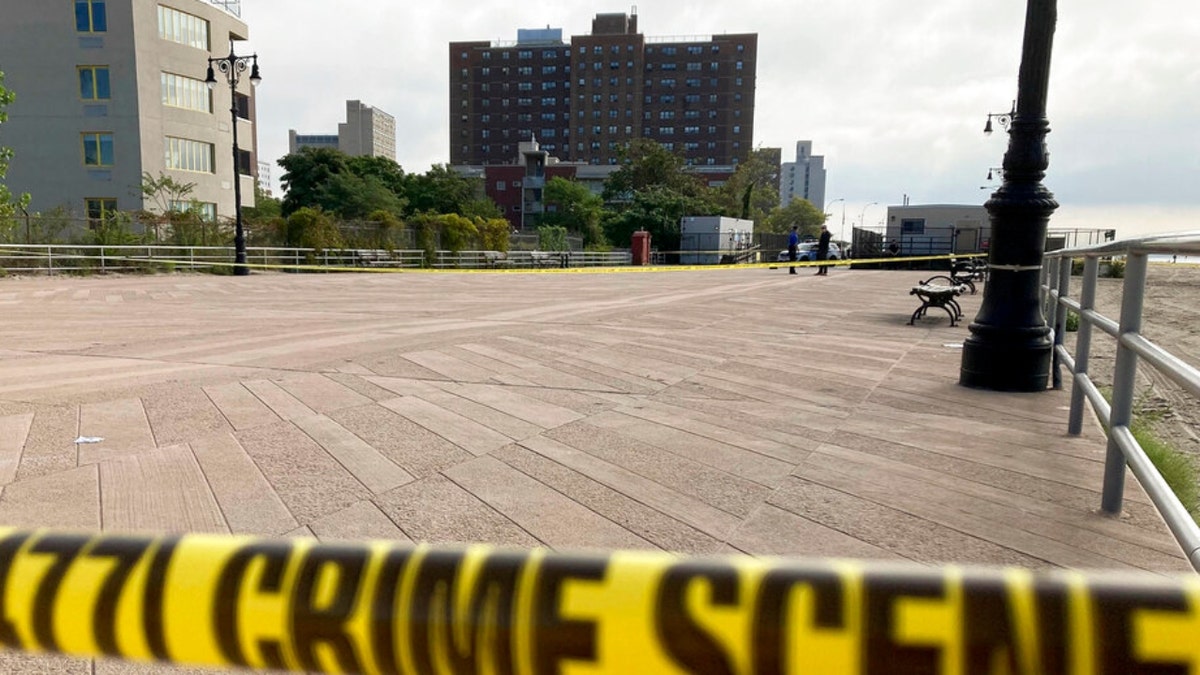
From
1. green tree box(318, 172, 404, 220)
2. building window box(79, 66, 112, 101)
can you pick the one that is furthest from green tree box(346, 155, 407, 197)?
building window box(79, 66, 112, 101)

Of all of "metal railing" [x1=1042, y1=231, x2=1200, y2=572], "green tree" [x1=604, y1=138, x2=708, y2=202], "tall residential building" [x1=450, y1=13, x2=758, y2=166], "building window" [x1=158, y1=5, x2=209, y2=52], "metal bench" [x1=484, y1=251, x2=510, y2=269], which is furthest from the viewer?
"tall residential building" [x1=450, y1=13, x2=758, y2=166]

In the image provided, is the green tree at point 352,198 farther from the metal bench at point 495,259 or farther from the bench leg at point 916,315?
the bench leg at point 916,315

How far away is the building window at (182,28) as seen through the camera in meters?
39.6

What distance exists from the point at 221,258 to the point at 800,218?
344 ft

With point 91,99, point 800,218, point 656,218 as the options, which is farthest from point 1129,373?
point 800,218

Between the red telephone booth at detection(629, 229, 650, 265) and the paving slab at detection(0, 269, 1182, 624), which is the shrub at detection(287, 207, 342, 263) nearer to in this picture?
the paving slab at detection(0, 269, 1182, 624)

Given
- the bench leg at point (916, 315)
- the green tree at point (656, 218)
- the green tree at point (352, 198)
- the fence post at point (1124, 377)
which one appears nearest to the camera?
the fence post at point (1124, 377)

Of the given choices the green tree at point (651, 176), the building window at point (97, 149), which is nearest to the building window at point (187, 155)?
the building window at point (97, 149)

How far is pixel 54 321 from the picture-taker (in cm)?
1004

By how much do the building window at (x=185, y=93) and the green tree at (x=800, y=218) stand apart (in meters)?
85.3

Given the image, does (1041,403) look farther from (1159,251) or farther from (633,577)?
(633,577)

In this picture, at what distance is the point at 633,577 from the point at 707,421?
4.12 meters

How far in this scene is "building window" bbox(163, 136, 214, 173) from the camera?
132 ft

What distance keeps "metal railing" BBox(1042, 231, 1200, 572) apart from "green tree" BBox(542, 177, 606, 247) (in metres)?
52.3
